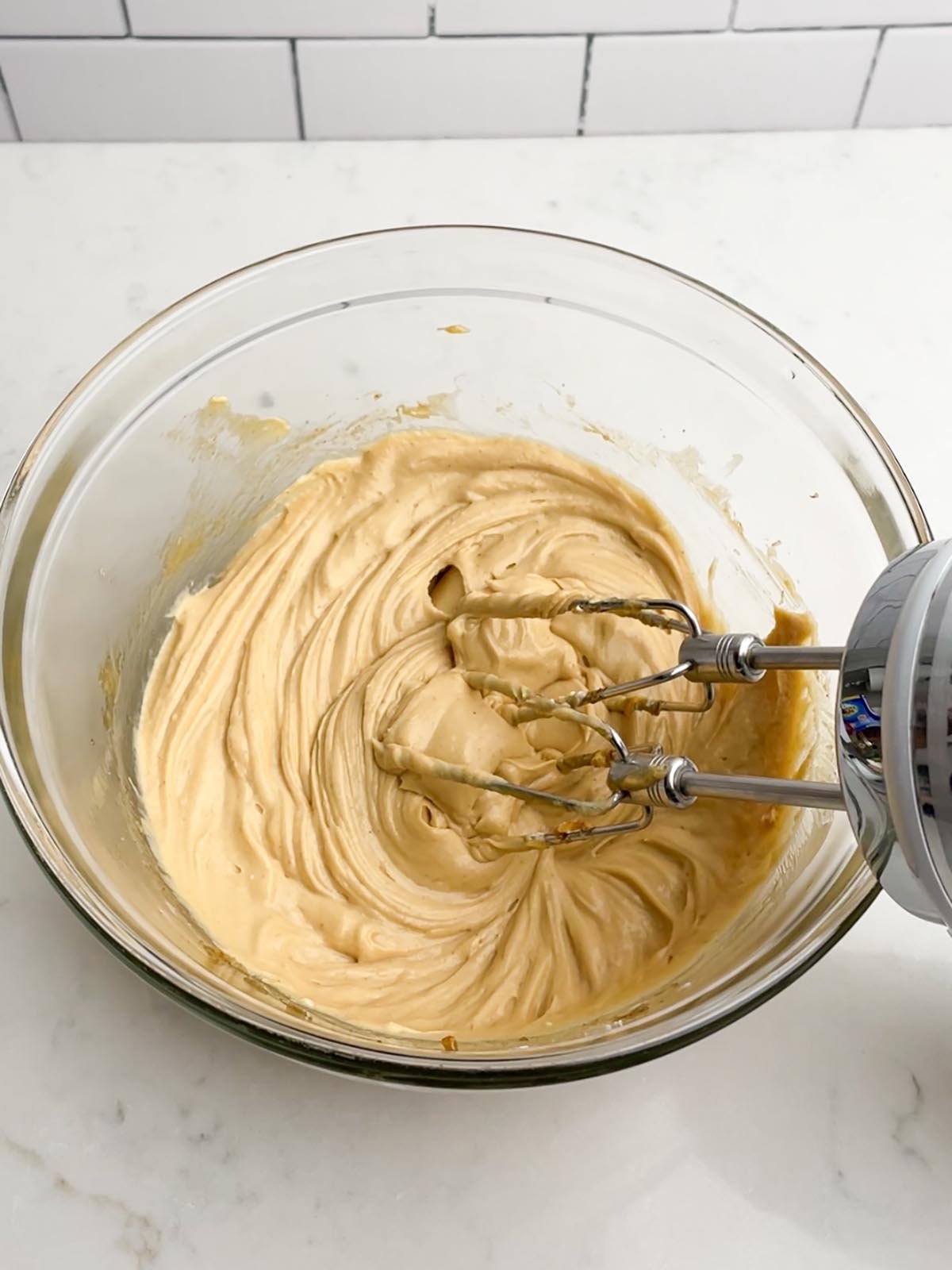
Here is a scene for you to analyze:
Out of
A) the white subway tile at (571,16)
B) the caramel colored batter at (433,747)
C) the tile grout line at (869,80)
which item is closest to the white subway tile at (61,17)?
the white subway tile at (571,16)

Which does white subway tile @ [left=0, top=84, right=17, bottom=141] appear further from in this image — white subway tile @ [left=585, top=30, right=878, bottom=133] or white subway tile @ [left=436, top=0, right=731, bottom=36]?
white subway tile @ [left=585, top=30, right=878, bottom=133]

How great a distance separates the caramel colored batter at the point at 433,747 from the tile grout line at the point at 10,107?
66cm

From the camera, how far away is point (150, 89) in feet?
4.80

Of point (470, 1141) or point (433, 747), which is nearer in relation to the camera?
point (470, 1141)

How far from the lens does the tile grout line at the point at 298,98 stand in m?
1.43

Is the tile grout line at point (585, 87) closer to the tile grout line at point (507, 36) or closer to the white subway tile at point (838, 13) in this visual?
the tile grout line at point (507, 36)

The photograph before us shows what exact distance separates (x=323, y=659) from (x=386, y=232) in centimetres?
43

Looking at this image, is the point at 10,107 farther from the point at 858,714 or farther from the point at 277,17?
the point at 858,714

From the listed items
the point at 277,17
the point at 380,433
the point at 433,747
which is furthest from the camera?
the point at 277,17

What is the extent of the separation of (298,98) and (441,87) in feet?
0.60

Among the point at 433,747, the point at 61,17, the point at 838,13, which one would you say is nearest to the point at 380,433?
the point at 433,747

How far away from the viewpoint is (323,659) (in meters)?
1.20

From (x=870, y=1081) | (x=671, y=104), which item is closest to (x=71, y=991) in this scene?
(x=870, y=1081)

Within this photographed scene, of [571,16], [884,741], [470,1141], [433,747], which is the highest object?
[571,16]
